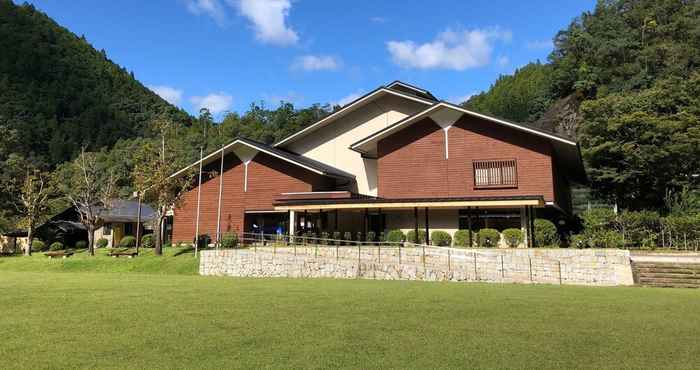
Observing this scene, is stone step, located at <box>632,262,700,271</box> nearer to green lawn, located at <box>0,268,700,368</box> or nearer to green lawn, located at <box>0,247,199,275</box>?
green lawn, located at <box>0,268,700,368</box>

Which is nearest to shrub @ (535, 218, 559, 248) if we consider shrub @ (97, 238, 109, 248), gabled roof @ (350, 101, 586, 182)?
gabled roof @ (350, 101, 586, 182)

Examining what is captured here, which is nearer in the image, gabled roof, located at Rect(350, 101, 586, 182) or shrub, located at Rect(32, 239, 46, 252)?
gabled roof, located at Rect(350, 101, 586, 182)

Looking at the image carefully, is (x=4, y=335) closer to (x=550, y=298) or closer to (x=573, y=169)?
(x=550, y=298)

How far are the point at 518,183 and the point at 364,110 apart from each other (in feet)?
36.6

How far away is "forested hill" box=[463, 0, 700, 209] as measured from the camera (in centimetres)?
2886

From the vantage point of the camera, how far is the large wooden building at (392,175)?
23062mm

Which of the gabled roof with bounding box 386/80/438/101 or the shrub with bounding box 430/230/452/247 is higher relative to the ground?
the gabled roof with bounding box 386/80/438/101

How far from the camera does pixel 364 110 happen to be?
99.6 ft

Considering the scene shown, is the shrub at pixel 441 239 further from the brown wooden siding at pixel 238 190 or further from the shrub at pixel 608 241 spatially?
the brown wooden siding at pixel 238 190

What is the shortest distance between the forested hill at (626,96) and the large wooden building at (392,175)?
345cm

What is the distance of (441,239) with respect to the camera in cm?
2245

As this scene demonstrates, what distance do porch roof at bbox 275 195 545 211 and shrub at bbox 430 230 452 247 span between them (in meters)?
1.55

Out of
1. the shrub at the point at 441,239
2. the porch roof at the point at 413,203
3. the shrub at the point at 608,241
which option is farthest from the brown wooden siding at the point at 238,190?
the shrub at the point at 608,241

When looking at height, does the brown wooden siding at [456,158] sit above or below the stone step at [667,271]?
above
